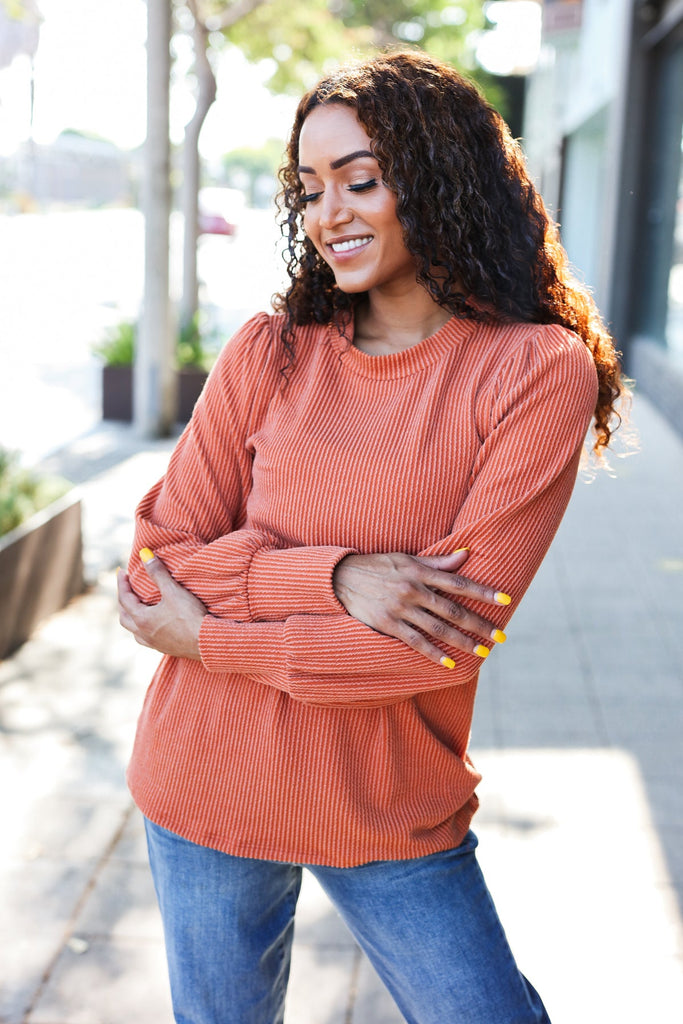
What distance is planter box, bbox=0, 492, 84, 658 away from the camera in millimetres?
4832

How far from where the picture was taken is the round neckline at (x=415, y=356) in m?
1.90

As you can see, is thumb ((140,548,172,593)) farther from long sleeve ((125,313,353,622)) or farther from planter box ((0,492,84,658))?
planter box ((0,492,84,658))

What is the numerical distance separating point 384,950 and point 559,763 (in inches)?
94.1

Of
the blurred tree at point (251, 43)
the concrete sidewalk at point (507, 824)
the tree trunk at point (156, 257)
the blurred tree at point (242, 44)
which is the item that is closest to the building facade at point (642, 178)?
the blurred tree at point (251, 43)

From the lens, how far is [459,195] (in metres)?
1.88

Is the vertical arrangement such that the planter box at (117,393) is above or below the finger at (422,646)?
below

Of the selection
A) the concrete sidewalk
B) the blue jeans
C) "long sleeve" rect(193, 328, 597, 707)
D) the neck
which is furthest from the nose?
the concrete sidewalk

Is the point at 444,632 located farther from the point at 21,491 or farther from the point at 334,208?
the point at 21,491

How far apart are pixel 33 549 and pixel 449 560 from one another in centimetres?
368

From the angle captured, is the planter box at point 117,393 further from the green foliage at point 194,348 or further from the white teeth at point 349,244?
the white teeth at point 349,244

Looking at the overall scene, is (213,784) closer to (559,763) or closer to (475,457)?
(475,457)

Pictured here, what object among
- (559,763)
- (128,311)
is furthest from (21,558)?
(128,311)

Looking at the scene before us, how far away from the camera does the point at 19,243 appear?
29.9 m

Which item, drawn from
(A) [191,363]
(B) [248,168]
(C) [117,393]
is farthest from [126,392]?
(B) [248,168]
